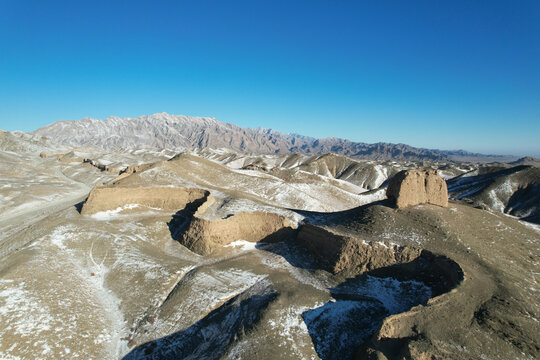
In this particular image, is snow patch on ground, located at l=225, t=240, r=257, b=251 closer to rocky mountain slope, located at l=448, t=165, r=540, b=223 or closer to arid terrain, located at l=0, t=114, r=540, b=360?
arid terrain, located at l=0, t=114, r=540, b=360

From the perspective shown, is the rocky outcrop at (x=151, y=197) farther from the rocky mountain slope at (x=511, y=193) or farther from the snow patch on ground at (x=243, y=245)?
the rocky mountain slope at (x=511, y=193)

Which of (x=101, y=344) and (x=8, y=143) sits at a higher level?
(x=8, y=143)

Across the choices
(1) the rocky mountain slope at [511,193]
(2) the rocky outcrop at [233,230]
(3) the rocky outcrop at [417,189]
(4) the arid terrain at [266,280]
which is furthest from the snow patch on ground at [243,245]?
(1) the rocky mountain slope at [511,193]

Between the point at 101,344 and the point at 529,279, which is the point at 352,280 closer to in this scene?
the point at 529,279

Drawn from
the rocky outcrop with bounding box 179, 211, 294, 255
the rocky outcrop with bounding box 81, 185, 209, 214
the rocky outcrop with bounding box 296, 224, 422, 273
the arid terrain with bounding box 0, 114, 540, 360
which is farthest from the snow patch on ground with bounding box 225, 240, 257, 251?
the rocky outcrop with bounding box 81, 185, 209, 214

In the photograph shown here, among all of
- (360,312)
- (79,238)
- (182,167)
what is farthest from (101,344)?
(182,167)

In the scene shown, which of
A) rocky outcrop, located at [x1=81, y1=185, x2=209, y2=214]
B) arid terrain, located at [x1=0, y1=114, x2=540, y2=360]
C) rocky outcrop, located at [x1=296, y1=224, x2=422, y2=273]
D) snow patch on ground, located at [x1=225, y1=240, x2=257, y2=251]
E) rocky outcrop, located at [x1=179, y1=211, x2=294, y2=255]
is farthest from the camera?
rocky outcrop, located at [x1=81, y1=185, x2=209, y2=214]
